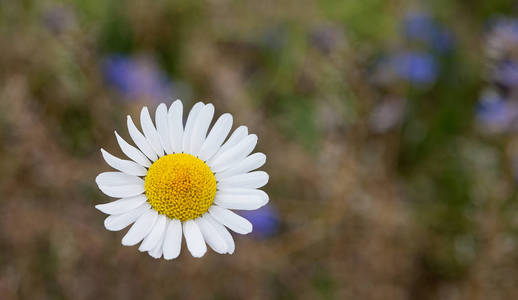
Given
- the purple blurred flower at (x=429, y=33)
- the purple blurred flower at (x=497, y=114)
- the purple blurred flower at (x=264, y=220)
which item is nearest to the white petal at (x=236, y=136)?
the purple blurred flower at (x=497, y=114)

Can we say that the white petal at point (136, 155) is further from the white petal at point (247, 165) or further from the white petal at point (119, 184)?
the white petal at point (247, 165)

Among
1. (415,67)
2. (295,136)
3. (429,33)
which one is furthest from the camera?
(429,33)

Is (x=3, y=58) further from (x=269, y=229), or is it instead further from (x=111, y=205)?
(x=111, y=205)

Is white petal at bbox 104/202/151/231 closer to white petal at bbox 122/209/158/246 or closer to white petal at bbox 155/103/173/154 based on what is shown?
white petal at bbox 122/209/158/246

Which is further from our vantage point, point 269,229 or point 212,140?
point 269,229

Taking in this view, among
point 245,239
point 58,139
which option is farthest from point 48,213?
point 245,239

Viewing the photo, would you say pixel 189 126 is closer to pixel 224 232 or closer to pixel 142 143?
pixel 142 143

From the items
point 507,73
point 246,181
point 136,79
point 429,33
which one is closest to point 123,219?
point 246,181
